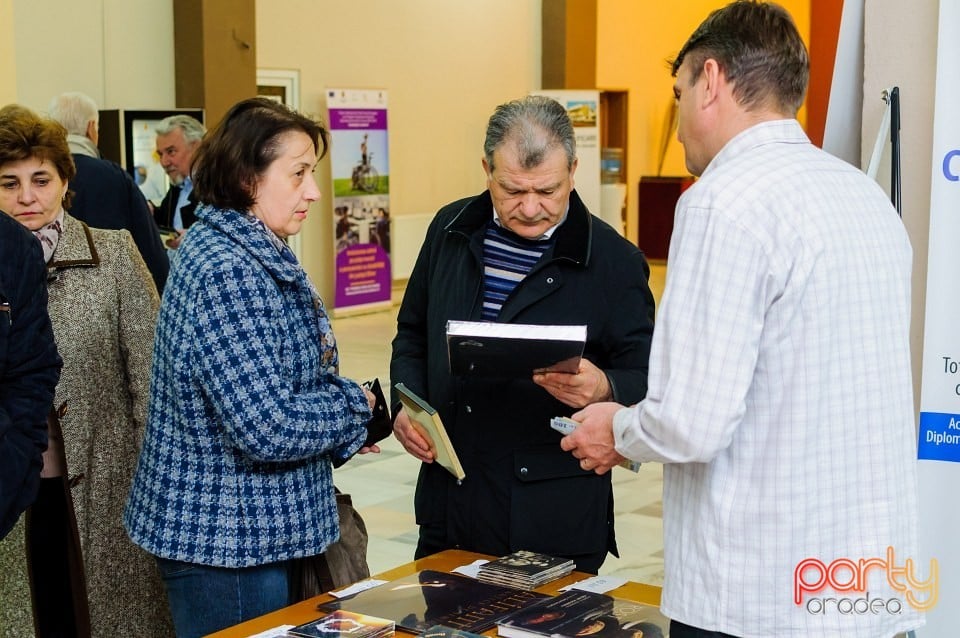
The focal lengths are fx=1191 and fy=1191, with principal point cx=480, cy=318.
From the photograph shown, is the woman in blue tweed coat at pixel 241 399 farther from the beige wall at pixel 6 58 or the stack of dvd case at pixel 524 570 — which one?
the beige wall at pixel 6 58

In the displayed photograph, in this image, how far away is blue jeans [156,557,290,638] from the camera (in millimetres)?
2492

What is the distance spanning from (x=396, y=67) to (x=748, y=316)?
40.6 ft

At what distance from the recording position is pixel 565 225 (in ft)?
9.34

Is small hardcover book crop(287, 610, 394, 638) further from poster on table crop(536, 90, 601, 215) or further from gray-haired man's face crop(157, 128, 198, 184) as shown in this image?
poster on table crop(536, 90, 601, 215)

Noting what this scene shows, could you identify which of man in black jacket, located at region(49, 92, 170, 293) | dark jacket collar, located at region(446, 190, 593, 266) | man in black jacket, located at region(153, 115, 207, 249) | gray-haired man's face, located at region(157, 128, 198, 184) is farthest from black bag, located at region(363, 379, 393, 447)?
gray-haired man's face, located at region(157, 128, 198, 184)

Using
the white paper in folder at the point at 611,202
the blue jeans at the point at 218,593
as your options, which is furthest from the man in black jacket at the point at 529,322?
the white paper in folder at the point at 611,202

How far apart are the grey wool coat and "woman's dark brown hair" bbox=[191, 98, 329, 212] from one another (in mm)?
849

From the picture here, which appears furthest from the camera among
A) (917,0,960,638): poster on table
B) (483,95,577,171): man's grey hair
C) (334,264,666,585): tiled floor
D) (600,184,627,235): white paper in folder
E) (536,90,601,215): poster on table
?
(600,184,627,235): white paper in folder

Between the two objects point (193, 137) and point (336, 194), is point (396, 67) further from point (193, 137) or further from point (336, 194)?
point (193, 137)

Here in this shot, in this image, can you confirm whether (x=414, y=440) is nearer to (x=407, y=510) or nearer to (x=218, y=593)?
(x=218, y=593)

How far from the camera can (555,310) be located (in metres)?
2.80

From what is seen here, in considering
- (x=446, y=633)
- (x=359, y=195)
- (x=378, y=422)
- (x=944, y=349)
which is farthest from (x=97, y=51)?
(x=446, y=633)

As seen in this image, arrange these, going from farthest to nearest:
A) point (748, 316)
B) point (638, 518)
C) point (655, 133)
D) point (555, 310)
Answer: point (655, 133) < point (638, 518) < point (555, 310) < point (748, 316)

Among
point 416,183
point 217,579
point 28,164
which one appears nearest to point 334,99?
point 416,183
